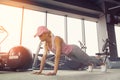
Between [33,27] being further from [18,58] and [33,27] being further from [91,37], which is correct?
[91,37]

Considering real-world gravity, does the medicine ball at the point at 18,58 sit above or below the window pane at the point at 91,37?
below

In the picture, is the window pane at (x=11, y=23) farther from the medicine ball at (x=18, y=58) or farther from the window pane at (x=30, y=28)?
the medicine ball at (x=18, y=58)

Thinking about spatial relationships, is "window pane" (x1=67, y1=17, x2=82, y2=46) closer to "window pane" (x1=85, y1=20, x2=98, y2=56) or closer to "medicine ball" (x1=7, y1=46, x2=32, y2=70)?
"window pane" (x1=85, y1=20, x2=98, y2=56)

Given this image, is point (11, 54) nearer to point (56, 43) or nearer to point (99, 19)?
point (56, 43)

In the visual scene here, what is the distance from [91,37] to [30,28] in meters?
2.69

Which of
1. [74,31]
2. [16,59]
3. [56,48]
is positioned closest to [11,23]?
[16,59]

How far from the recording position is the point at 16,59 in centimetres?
293

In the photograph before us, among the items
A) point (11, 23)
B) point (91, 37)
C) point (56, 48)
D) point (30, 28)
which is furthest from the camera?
point (91, 37)

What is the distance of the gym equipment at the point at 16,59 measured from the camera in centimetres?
294

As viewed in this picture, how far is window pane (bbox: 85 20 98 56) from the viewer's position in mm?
6167

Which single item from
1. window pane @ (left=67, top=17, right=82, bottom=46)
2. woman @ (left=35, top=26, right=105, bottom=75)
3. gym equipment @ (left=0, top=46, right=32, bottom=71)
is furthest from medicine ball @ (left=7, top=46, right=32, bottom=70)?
window pane @ (left=67, top=17, right=82, bottom=46)

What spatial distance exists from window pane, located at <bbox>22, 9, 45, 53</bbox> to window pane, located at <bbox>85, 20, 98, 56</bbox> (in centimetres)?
197

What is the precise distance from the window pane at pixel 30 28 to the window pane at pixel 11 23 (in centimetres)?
21

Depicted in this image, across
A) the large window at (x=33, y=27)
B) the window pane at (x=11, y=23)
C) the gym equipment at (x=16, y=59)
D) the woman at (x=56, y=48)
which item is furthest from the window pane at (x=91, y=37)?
the woman at (x=56, y=48)
